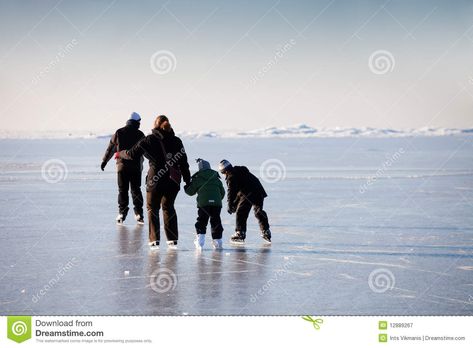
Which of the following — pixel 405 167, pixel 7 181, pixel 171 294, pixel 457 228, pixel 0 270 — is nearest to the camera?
pixel 171 294

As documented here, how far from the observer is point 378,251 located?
33.0 feet

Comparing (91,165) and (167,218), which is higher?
(91,165)

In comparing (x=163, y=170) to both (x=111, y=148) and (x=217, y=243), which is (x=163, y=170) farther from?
(x=111, y=148)

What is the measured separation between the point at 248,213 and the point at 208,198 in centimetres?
81

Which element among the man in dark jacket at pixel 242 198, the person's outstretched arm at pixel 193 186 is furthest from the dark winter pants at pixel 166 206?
the man in dark jacket at pixel 242 198

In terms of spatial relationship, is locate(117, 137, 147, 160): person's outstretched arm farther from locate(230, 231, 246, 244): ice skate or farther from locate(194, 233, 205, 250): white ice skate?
locate(230, 231, 246, 244): ice skate
